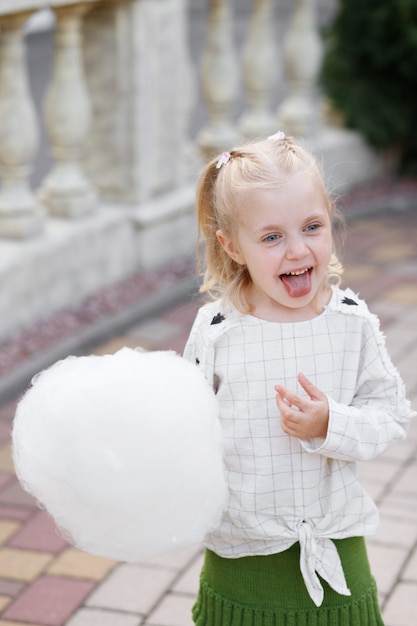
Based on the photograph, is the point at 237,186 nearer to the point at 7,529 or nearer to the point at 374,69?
the point at 7,529

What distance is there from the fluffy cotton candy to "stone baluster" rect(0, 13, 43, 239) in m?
2.58

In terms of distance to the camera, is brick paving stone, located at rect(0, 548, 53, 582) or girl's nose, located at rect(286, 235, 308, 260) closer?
girl's nose, located at rect(286, 235, 308, 260)

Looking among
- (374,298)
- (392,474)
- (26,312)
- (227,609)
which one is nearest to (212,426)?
(227,609)

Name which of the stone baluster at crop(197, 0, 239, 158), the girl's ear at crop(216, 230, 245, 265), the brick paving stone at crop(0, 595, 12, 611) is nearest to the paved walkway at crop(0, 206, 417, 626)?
the brick paving stone at crop(0, 595, 12, 611)

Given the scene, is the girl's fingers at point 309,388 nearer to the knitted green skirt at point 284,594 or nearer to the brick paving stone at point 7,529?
the knitted green skirt at point 284,594

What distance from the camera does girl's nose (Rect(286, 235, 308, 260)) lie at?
1.95 m

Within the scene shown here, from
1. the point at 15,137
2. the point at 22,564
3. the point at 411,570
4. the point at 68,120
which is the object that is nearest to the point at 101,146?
the point at 68,120

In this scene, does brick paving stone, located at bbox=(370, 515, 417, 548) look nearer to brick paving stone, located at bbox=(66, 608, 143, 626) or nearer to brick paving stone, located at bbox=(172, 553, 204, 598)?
brick paving stone, located at bbox=(172, 553, 204, 598)

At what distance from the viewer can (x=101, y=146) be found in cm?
500

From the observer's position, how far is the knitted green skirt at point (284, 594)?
2.07m

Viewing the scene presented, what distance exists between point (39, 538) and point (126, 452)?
152cm

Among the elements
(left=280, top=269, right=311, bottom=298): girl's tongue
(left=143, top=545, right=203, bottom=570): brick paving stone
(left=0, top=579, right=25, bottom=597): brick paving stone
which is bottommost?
(left=143, top=545, right=203, bottom=570): brick paving stone

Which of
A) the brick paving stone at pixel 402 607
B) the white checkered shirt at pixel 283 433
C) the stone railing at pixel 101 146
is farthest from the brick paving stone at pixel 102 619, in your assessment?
the stone railing at pixel 101 146

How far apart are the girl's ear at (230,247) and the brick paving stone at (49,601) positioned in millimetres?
1159
